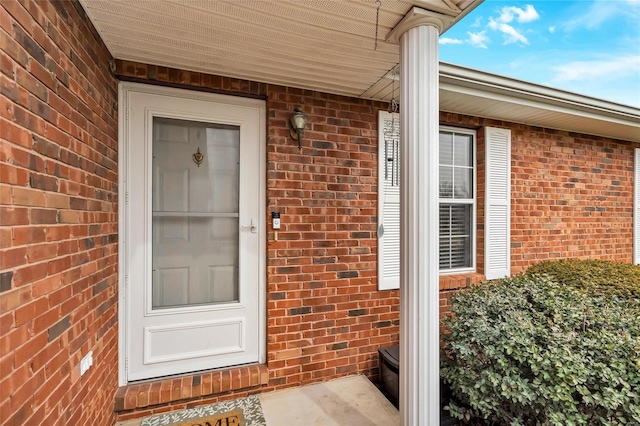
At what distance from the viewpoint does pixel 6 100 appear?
1073 mm

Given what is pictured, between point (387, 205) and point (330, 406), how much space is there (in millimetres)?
1852

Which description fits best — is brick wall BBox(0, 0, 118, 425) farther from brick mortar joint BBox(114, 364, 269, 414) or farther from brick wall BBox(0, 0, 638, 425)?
brick mortar joint BBox(114, 364, 269, 414)

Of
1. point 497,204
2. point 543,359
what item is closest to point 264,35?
point 543,359

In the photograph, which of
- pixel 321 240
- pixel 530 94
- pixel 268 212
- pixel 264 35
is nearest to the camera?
pixel 264 35

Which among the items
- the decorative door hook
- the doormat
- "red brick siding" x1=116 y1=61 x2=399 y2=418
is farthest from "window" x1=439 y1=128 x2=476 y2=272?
the decorative door hook

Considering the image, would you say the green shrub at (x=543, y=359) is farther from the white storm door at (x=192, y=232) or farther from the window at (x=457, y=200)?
the white storm door at (x=192, y=232)

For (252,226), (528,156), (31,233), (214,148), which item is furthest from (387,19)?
(528,156)

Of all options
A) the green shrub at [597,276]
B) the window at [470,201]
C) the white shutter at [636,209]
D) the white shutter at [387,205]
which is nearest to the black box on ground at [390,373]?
the white shutter at [387,205]

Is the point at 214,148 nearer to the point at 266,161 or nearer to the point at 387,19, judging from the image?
the point at 266,161

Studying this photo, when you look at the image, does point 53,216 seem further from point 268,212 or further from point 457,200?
point 457,200

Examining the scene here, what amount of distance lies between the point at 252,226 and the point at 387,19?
1.85 meters

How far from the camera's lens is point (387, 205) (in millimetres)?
2984

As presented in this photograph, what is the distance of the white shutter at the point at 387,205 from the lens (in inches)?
116

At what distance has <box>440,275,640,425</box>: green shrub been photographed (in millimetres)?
1604
